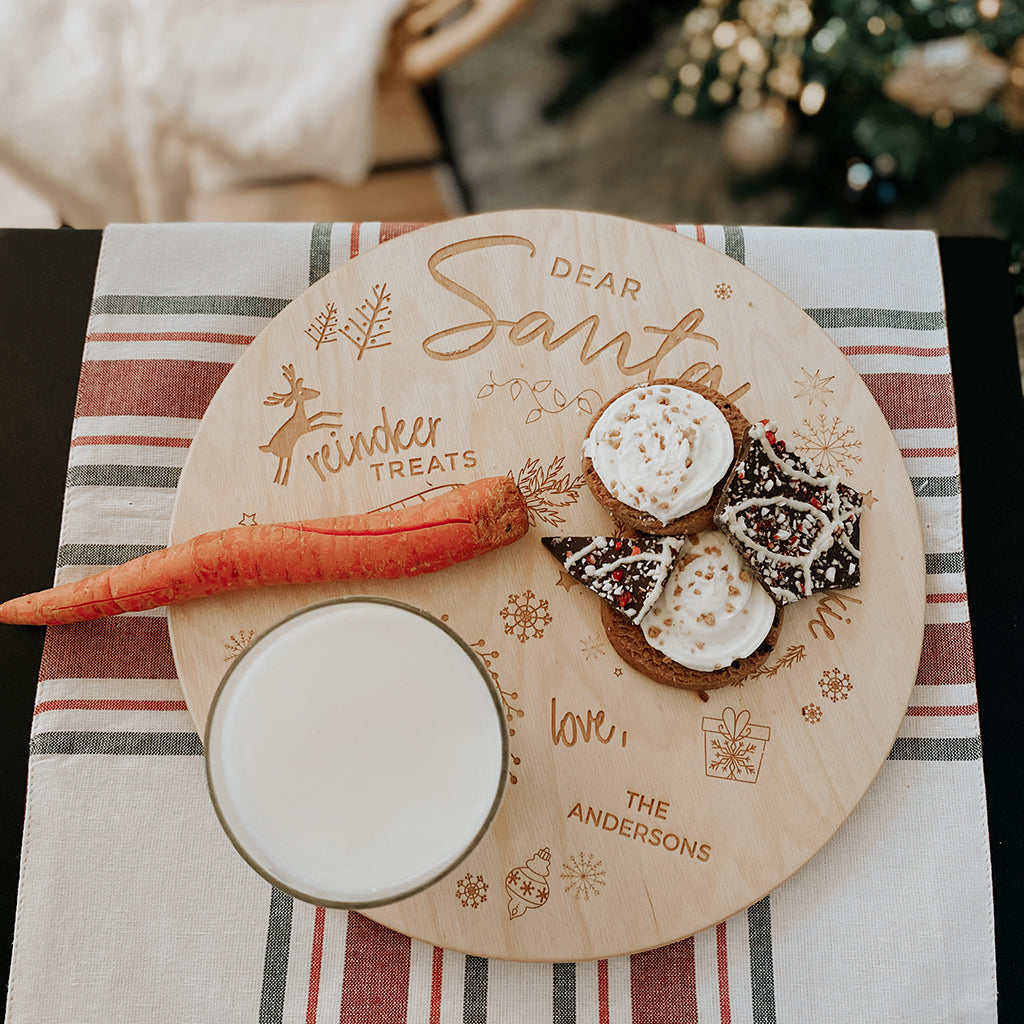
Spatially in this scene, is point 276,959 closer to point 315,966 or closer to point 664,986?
point 315,966

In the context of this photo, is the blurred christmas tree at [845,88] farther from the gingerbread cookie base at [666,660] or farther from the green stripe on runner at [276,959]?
the green stripe on runner at [276,959]

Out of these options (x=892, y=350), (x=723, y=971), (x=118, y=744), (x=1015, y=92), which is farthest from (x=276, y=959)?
(x=1015, y=92)

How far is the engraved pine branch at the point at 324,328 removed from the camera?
50.8 inches

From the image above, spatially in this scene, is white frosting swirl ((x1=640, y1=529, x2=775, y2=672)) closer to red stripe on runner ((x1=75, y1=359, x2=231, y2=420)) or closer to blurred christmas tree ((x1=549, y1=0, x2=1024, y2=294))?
red stripe on runner ((x1=75, y1=359, x2=231, y2=420))

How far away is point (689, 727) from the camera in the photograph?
1.21 meters

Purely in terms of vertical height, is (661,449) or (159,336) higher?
(159,336)

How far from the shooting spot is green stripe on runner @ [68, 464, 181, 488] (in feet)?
4.33

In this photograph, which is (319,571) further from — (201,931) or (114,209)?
(114,209)

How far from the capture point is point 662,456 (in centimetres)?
121

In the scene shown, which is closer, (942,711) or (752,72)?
(942,711)

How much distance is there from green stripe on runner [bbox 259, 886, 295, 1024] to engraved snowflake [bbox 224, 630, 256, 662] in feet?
1.10

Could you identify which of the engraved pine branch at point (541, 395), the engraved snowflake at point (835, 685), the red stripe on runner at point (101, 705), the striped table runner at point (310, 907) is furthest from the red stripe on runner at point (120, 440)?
the engraved snowflake at point (835, 685)

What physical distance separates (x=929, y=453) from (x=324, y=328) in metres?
0.95

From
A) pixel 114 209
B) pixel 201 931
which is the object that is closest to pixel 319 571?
pixel 201 931
